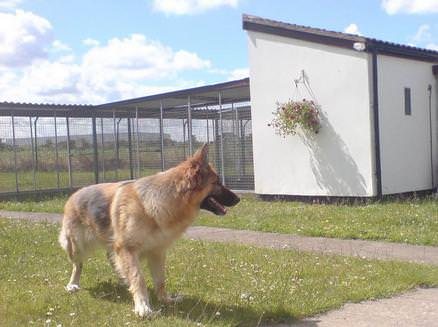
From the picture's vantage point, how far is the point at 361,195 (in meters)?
13.5

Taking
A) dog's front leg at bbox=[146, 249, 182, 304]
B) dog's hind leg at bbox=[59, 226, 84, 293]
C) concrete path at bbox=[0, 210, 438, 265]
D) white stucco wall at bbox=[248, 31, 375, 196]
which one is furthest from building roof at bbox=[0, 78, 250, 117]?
dog's front leg at bbox=[146, 249, 182, 304]

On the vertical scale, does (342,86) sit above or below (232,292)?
above

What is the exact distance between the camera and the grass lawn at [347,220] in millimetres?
9586

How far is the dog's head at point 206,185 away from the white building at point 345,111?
334 inches

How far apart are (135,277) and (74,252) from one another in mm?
1242

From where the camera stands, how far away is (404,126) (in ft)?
46.8

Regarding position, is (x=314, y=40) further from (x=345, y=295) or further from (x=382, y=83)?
(x=345, y=295)

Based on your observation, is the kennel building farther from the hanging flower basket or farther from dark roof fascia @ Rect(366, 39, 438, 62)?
dark roof fascia @ Rect(366, 39, 438, 62)

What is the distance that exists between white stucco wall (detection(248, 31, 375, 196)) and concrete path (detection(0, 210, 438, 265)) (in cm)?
414

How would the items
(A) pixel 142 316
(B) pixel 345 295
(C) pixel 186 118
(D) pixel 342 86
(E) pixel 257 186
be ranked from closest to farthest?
(A) pixel 142 316, (B) pixel 345 295, (D) pixel 342 86, (E) pixel 257 186, (C) pixel 186 118

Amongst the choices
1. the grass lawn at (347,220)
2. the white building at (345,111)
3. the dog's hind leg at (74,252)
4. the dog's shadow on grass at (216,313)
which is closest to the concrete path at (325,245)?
the grass lawn at (347,220)

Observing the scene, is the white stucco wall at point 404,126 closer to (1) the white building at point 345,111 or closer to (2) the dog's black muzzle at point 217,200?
(1) the white building at point 345,111

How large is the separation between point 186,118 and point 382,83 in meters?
8.31

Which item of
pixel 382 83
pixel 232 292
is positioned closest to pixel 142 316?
pixel 232 292
